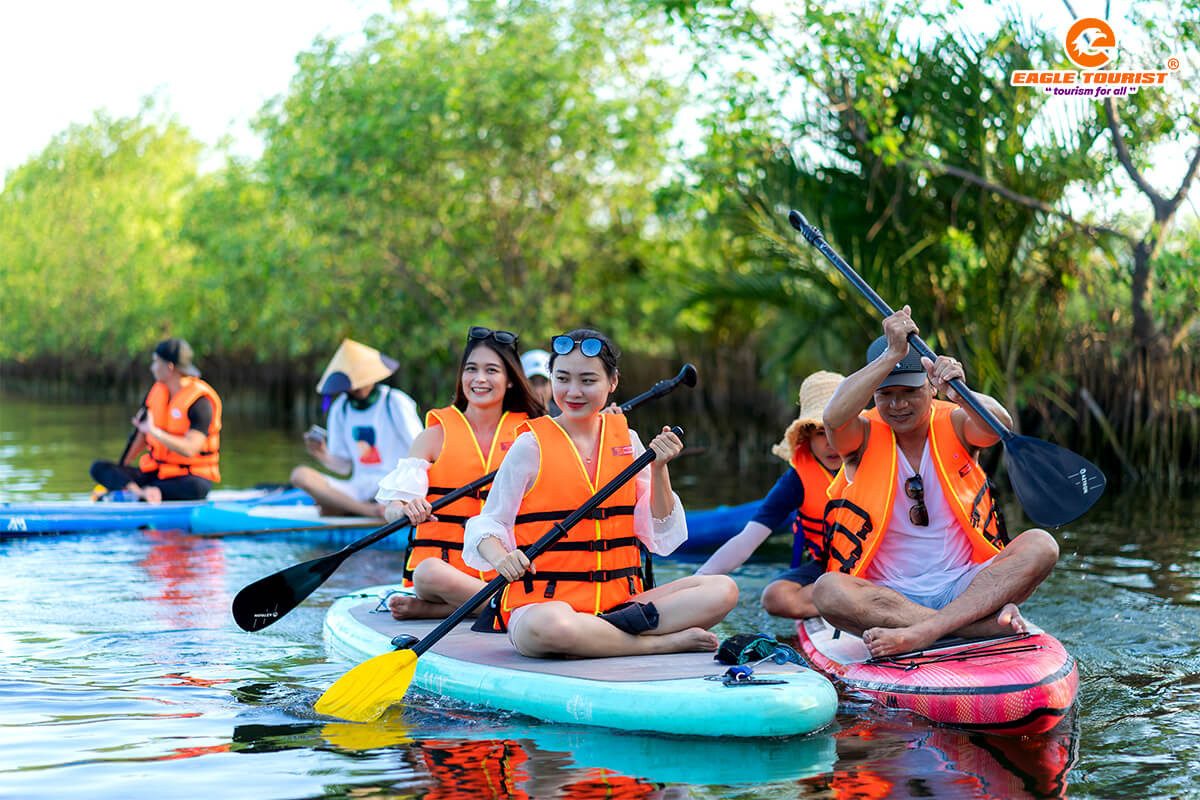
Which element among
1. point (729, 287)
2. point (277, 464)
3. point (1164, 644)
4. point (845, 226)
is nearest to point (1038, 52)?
point (845, 226)

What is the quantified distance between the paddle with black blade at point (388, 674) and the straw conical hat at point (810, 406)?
103cm

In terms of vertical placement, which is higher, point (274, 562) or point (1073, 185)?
point (1073, 185)

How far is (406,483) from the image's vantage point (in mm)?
5277

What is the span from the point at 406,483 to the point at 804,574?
174 cm

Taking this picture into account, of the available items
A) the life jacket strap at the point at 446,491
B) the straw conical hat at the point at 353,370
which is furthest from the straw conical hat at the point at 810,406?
the straw conical hat at the point at 353,370

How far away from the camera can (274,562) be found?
802 centimetres

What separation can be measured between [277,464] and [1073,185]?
938cm

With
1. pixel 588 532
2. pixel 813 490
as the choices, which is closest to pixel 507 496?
pixel 588 532

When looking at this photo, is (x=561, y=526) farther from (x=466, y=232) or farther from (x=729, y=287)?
(x=466, y=232)

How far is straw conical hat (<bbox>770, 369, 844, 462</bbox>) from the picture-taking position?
5.36 meters

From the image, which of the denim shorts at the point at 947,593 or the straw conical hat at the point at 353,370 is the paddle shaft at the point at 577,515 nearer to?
the denim shorts at the point at 947,593

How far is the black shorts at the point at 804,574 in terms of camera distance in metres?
5.60

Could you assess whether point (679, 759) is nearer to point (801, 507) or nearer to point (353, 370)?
point (801, 507)

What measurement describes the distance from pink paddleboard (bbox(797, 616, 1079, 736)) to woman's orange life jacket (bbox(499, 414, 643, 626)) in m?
0.95
